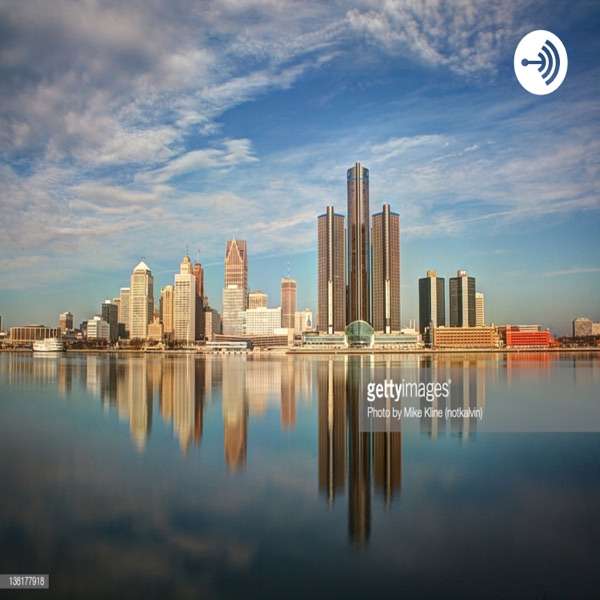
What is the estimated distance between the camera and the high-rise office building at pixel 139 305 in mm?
128750

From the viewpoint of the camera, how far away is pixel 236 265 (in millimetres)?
152875

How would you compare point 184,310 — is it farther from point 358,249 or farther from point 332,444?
point 332,444

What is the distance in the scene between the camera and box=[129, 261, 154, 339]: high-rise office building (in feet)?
422

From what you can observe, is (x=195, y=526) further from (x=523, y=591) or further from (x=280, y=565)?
(x=523, y=591)

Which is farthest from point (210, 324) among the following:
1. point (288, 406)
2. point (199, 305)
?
point (288, 406)

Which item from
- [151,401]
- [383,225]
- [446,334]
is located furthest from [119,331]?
[151,401]

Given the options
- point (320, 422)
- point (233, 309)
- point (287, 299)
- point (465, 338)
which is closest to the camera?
point (320, 422)

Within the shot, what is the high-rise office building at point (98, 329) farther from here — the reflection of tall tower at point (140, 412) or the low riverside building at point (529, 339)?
the reflection of tall tower at point (140, 412)

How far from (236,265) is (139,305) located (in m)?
32.2

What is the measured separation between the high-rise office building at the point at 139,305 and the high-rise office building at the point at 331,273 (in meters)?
40.1

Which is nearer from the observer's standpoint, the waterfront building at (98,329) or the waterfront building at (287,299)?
the waterfront building at (98,329)

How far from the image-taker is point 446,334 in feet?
317

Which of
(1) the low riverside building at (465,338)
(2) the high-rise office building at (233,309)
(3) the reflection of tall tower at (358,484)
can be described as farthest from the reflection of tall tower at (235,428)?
(2) the high-rise office building at (233,309)

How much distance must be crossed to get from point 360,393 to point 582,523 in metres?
13.9
